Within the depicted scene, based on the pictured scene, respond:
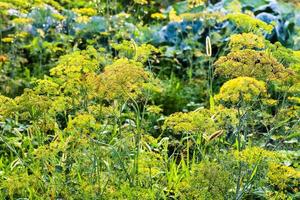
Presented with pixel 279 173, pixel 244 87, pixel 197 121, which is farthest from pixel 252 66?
pixel 279 173

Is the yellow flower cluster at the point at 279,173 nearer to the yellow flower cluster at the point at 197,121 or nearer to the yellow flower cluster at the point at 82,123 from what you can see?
the yellow flower cluster at the point at 197,121

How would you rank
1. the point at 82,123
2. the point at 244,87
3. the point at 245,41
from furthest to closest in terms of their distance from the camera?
the point at 245,41
the point at 82,123
the point at 244,87

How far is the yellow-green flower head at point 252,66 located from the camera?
9.11 ft

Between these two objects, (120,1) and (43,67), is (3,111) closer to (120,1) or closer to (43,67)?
(43,67)

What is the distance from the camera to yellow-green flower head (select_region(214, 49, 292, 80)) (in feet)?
9.11

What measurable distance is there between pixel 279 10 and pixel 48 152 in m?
4.38

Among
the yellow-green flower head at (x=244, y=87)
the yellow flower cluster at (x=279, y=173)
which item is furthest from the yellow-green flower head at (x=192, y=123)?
the yellow flower cluster at (x=279, y=173)

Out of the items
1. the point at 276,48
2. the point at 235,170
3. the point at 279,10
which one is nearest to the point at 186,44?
the point at 279,10

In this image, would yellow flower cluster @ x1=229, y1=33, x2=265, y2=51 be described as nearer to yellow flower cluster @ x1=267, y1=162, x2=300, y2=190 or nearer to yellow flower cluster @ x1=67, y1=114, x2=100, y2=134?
yellow flower cluster @ x1=267, y1=162, x2=300, y2=190

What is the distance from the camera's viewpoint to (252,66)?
2.78 meters

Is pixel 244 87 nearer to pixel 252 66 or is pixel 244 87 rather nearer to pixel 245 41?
pixel 252 66

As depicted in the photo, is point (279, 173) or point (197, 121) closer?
point (279, 173)

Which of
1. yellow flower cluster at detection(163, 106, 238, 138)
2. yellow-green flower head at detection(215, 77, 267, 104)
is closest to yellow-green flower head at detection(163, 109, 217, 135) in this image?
yellow flower cluster at detection(163, 106, 238, 138)

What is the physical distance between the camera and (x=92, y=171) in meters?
3.00
